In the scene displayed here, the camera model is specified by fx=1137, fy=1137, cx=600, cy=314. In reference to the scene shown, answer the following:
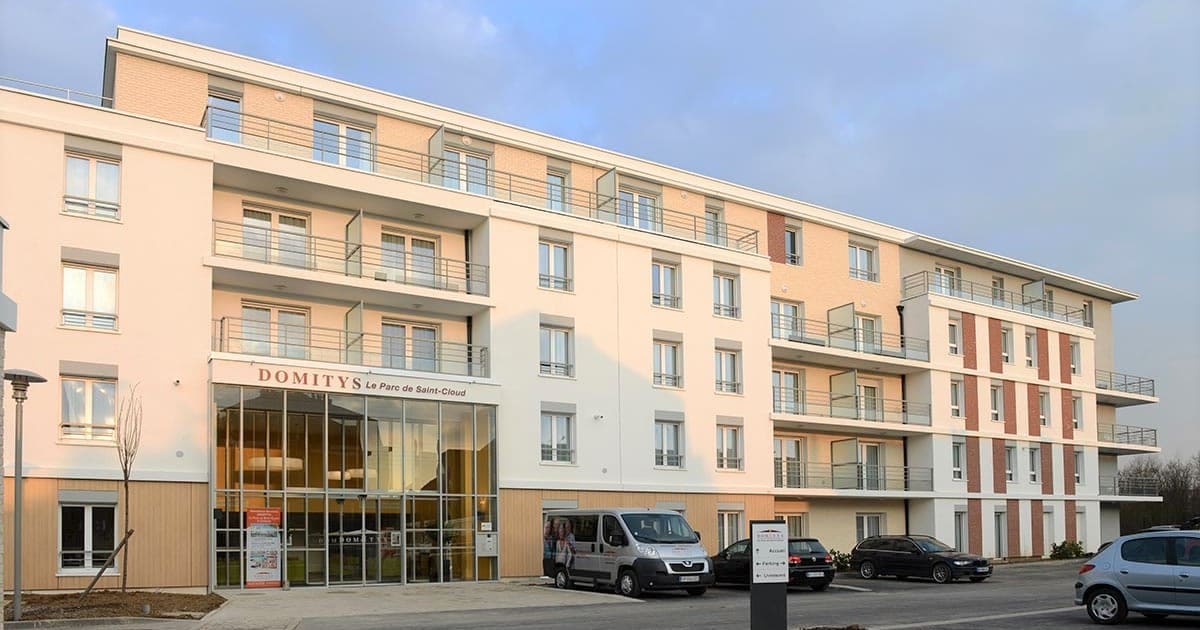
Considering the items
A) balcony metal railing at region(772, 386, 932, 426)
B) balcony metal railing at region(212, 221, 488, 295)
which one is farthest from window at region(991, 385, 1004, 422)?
balcony metal railing at region(212, 221, 488, 295)

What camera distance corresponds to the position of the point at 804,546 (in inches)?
1101

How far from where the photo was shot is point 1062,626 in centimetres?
1795

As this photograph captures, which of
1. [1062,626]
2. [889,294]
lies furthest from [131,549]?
[889,294]

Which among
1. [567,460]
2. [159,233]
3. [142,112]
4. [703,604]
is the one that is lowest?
[703,604]

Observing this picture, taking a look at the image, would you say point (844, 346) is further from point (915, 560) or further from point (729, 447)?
point (915, 560)

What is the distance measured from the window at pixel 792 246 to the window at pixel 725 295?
4844mm

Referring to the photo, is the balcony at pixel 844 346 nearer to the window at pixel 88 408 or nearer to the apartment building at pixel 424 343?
the apartment building at pixel 424 343

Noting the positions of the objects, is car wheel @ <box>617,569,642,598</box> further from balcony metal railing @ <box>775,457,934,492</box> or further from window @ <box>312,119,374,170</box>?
balcony metal railing @ <box>775,457,934,492</box>

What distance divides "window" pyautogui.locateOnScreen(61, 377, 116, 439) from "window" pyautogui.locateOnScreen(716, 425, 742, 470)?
18.1 m

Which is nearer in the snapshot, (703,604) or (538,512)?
(703,604)

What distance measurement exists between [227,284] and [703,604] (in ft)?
45.3

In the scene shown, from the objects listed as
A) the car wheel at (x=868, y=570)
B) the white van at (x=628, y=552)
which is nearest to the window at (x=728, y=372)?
the car wheel at (x=868, y=570)

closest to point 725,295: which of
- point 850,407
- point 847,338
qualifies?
point 847,338

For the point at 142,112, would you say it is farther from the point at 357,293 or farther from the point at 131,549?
the point at 131,549
